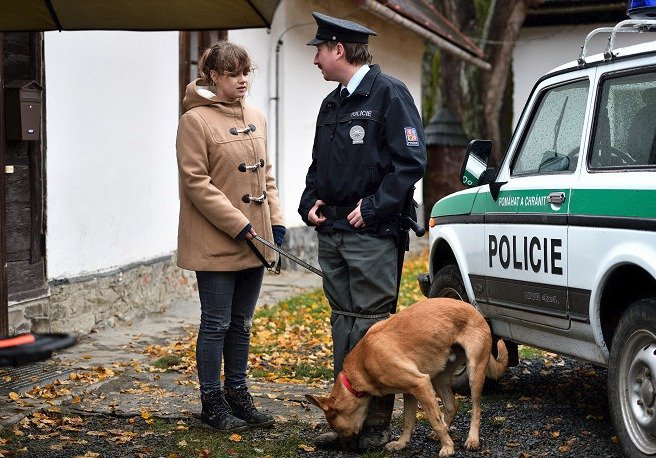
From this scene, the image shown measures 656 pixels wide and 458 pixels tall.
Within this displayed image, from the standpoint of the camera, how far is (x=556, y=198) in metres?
5.65

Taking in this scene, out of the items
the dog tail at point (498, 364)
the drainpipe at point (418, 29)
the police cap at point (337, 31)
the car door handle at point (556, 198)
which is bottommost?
the dog tail at point (498, 364)

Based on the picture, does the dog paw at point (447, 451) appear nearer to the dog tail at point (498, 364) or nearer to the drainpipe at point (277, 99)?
the dog tail at point (498, 364)

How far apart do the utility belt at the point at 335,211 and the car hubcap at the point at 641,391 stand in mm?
1485

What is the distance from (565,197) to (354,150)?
109 cm

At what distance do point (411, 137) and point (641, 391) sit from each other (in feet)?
5.20

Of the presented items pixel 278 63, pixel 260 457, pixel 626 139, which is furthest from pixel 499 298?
pixel 278 63

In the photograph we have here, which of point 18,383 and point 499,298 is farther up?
point 499,298

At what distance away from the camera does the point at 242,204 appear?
5.85 m

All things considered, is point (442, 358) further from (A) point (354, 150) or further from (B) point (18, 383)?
(B) point (18, 383)

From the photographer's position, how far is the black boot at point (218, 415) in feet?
19.2

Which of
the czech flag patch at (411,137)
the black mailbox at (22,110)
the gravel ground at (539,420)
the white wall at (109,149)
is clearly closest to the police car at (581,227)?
the gravel ground at (539,420)

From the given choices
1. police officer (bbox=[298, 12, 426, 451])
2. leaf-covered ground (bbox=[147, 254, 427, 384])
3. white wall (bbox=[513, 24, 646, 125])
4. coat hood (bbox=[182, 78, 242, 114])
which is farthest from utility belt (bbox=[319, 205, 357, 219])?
white wall (bbox=[513, 24, 646, 125])

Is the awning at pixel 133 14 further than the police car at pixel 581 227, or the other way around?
the awning at pixel 133 14

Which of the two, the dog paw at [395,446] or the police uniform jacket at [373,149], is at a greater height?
the police uniform jacket at [373,149]
